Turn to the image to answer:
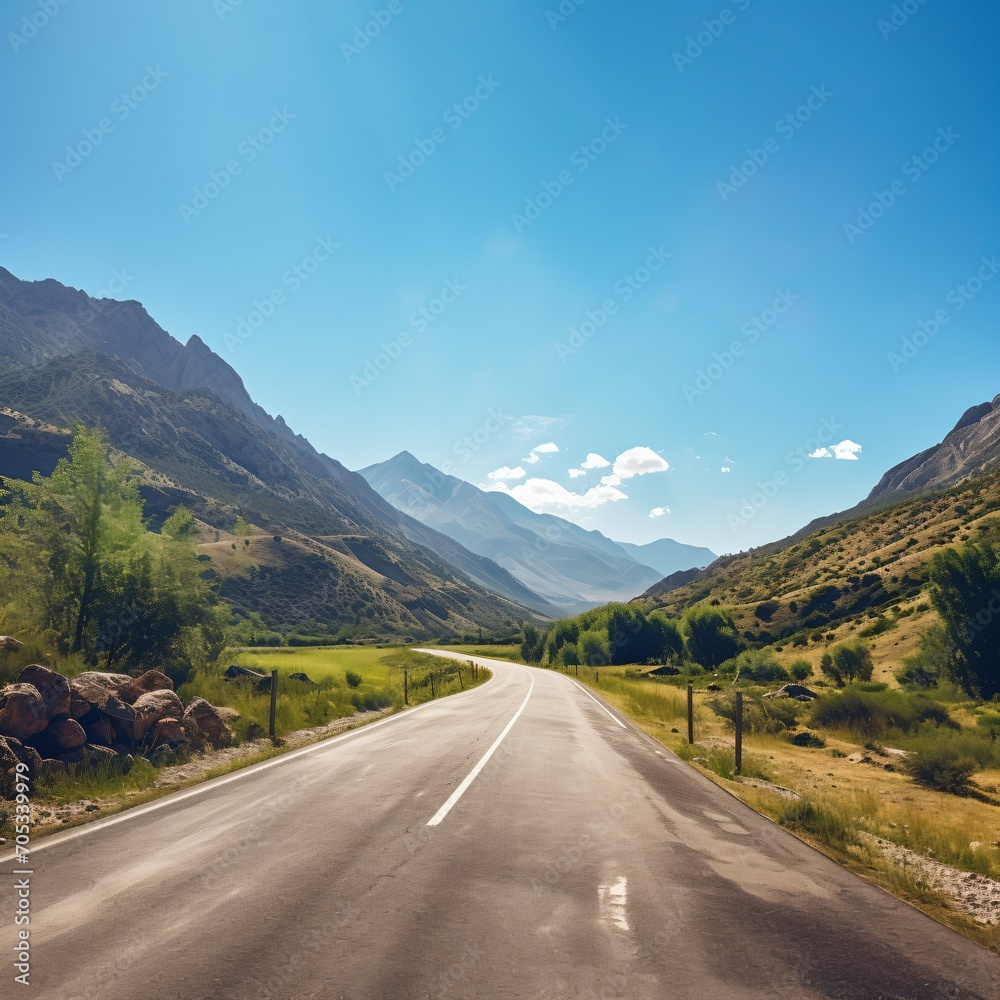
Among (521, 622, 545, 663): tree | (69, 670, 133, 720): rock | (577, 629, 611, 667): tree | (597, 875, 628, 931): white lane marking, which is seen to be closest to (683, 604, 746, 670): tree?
(577, 629, 611, 667): tree

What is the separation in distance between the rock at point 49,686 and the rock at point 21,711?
0.26 metres

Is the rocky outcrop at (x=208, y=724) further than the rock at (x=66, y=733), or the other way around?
the rocky outcrop at (x=208, y=724)

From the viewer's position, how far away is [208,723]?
13.3 metres

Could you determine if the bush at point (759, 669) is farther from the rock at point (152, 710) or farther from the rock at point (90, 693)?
the rock at point (90, 693)

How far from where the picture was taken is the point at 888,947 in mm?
4559

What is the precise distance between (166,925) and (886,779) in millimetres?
16986

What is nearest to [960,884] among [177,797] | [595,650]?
[177,797]

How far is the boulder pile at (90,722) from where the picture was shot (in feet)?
29.2

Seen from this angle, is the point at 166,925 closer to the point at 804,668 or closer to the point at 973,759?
the point at 973,759

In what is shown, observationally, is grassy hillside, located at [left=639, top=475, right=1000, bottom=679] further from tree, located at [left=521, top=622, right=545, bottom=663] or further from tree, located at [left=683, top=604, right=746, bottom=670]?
tree, located at [left=521, top=622, right=545, bottom=663]

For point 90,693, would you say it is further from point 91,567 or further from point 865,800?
point 865,800

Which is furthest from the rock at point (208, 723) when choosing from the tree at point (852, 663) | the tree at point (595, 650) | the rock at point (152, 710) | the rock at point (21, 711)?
the tree at point (595, 650)

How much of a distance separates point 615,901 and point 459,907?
143 centimetres

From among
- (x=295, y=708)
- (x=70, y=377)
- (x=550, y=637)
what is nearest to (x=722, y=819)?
(x=295, y=708)
